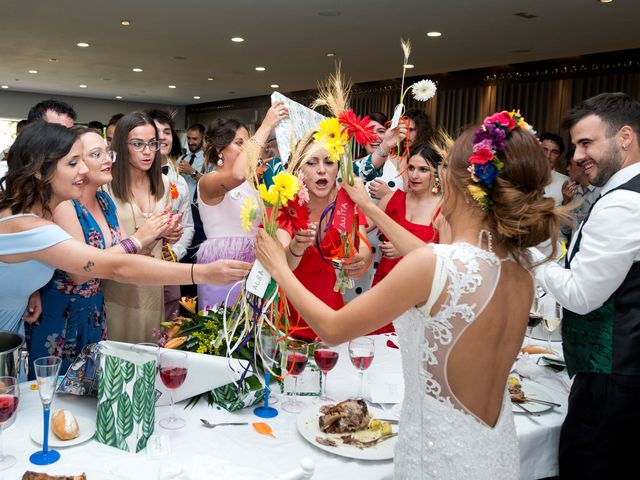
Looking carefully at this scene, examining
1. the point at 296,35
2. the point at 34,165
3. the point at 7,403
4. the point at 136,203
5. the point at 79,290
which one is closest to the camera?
the point at 7,403

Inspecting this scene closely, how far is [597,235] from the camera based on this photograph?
1809mm

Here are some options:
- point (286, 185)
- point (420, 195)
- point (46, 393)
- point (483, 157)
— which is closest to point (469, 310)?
point (483, 157)

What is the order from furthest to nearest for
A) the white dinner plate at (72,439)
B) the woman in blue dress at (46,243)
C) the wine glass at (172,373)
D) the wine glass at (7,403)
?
the woman in blue dress at (46,243) → the wine glass at (172,373) → the white dinner plate at (72,439) → the wine glass at (7,403)

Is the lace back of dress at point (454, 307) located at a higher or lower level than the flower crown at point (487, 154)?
lower

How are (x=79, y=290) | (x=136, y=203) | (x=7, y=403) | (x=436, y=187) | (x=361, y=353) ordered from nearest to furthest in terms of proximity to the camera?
(x=7, y=403) < (x=361, y=353) < (x=79, y=290) < (x=136, y=203) < (x=436, y=187)

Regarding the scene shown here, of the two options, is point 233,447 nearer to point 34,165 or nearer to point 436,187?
point 34,165

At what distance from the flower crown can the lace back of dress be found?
14 cm

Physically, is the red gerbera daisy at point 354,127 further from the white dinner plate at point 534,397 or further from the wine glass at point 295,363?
the white dinner plate at point 534,397

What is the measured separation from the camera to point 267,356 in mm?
1720

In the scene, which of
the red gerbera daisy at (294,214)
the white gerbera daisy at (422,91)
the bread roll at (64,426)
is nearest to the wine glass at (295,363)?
the red gerbera daisy at (294,214)

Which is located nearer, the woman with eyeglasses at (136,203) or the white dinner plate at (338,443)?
the white dinner plate at (338,443)

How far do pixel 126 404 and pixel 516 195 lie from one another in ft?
3.67

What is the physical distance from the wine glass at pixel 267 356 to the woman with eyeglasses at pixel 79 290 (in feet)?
3.08

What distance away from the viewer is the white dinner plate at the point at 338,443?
1.47 meters
